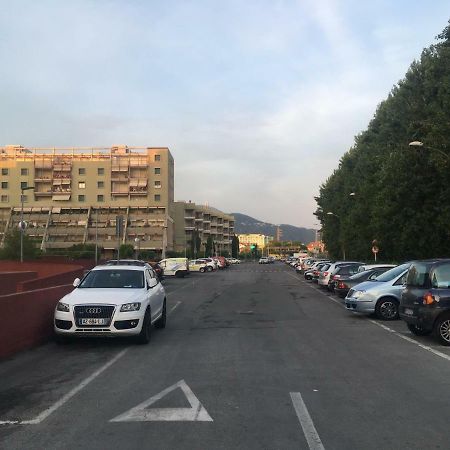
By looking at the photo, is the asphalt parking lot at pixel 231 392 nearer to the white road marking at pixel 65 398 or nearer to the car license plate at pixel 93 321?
the white road marking at pixel 65 398

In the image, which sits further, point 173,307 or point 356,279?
point 356,279

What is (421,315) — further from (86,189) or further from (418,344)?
(86,189)

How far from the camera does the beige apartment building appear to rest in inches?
4803

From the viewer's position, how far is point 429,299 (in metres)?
11.6

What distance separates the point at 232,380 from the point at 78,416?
8.06ft

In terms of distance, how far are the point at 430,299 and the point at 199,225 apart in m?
135

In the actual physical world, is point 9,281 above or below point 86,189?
below

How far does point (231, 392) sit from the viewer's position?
7.32 m

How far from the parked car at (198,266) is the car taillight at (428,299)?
54.0 m

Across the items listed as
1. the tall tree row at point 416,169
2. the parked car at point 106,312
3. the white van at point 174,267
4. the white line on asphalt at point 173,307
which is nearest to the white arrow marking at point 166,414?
the parked car at point 106,312

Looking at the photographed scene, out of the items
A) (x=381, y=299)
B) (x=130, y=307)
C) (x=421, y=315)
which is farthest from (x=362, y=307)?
(x=130, y=307)

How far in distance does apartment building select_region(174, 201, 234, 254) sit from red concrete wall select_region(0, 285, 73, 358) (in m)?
109

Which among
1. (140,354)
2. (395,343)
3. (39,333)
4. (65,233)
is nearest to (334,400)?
(140,354)

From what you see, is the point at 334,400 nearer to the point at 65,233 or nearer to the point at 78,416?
the point at 78,416
